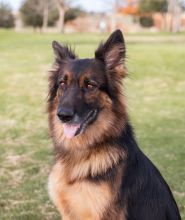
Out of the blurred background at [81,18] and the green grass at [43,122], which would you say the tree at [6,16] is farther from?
the green grass at [43,122]

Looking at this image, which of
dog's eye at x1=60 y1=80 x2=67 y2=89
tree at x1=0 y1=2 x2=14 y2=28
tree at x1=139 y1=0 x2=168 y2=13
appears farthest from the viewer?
tree at x1=139 y1=0 x2=168 y2=13

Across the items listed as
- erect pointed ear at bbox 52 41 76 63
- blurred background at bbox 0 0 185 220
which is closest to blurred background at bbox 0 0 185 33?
blurred background at bbox 0 0 185 220

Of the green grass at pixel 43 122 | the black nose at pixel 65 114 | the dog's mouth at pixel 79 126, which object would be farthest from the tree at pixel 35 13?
the black nose at pixel 65 114

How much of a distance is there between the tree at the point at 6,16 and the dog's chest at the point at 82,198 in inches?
1977

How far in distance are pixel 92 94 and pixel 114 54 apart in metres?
0.46

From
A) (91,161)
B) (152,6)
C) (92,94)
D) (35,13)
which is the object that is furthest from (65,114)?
(152,6)

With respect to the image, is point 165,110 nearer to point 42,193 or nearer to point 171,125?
point 171,125

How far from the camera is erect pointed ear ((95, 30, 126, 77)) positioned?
13.6 ft

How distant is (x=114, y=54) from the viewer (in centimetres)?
418

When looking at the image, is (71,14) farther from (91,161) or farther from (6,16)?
(91,161)

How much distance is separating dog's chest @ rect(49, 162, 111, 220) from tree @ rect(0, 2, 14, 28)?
5022 centimetres

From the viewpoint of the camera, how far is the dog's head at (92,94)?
13.1 ft

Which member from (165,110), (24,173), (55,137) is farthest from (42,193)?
(165,110)

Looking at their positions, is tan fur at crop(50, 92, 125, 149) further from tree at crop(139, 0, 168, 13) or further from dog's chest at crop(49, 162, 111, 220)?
tree at crop(139, 0, 168, 13)
